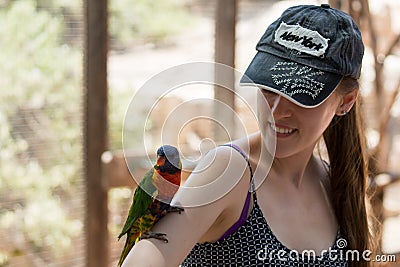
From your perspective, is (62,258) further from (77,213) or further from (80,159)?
(80,159)

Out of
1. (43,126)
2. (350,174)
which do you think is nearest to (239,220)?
(350,174)

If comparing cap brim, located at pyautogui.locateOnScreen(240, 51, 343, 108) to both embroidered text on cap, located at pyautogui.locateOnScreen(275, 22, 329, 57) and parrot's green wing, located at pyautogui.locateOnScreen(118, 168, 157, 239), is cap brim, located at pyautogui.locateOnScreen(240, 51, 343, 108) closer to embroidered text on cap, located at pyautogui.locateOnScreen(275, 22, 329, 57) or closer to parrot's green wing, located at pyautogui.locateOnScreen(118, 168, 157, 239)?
embroidered text on cap, located at pyautogui.locateOnScreen(275, 22, 329, 57)

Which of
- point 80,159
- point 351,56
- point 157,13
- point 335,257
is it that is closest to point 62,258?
point 80,159

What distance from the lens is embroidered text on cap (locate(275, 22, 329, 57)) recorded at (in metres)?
0.97

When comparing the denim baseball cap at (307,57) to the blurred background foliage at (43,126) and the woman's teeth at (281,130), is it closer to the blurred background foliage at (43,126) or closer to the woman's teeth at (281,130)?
the woman's teeth at (281,130)

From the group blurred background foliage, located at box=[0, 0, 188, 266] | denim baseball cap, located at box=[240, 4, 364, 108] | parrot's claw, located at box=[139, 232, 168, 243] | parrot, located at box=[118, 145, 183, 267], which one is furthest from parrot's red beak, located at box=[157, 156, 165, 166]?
blurred background foliage, located at box=[0, 0, 188, 266]

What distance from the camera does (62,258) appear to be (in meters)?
2.19

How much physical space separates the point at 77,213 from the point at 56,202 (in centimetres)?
8

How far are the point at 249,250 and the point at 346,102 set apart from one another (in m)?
0.31

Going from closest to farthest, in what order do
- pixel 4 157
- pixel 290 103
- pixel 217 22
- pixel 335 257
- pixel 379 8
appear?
1. pixel 290 103
2. pixel 335 257
3. pixel 4 157
4. pixel 217 22
5. pixel 379 8

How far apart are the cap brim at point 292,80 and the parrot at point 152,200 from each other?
0.20 m

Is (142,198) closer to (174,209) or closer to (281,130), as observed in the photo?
(174,209)

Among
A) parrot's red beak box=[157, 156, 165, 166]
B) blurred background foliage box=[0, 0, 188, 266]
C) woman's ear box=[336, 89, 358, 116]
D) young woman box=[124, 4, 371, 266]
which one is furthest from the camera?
blurred background foliage box=[0, 0, 188, 266]

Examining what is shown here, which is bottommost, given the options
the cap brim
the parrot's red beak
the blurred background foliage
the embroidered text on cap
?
the blurred background foliage
